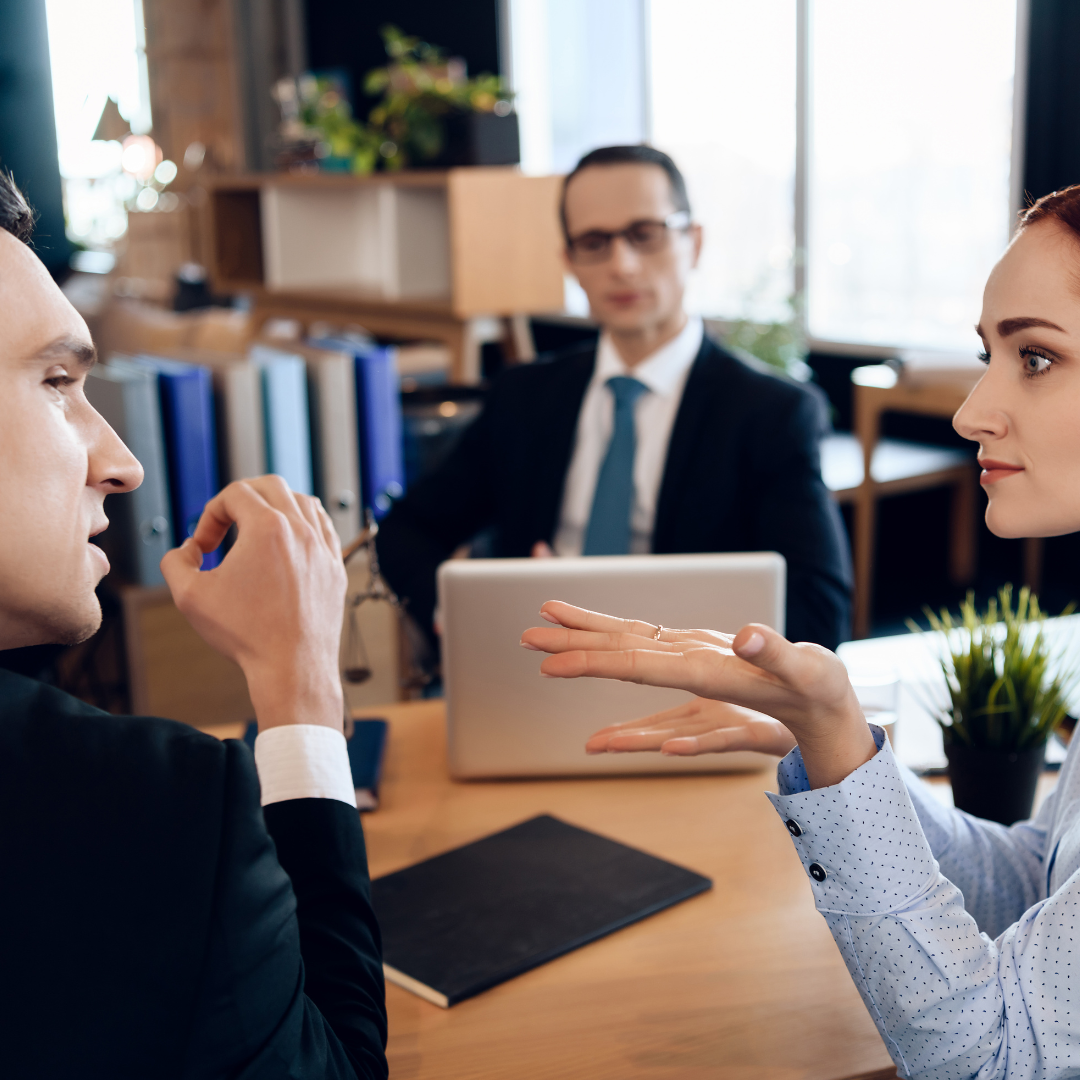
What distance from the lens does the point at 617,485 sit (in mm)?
2123

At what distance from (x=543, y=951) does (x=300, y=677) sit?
356 millimetres

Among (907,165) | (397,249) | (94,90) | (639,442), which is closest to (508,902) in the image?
(639,442)

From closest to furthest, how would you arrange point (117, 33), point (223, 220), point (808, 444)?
1. point (808, 444)
2. point (223, 220)
3. point (117, 33)

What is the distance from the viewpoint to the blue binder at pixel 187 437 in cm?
246

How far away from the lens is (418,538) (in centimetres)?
220

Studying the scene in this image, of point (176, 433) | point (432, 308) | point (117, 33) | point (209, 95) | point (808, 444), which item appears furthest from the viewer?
point (209, 95)

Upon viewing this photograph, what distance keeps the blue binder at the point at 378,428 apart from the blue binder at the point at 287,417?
136mm

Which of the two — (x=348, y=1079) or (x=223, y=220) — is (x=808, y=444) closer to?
(x=348, y=1079)

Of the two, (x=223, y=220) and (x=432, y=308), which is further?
(x=223, y=220)

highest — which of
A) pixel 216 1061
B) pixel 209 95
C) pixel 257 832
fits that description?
pixel 209 95

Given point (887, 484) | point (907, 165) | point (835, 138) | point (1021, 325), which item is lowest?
point (887, 484)

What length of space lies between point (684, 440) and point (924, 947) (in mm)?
1342

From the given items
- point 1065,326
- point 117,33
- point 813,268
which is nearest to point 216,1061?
point 1065,326

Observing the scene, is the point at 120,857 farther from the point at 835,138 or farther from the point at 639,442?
the point at 835,138
